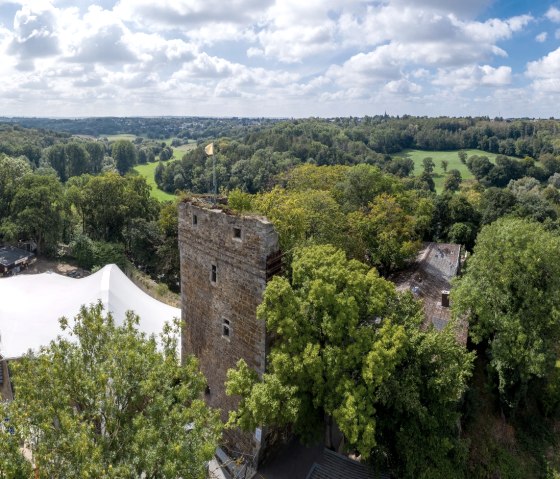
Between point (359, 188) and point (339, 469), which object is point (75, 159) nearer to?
point (359, 188)

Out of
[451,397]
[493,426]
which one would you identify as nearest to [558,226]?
[493,426]

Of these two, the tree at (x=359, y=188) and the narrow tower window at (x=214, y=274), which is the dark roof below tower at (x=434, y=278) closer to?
the tree at (x=359, y=188)

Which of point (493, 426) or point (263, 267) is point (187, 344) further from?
point (493, 426)

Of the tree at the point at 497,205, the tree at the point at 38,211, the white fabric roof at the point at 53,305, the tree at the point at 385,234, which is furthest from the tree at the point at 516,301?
the tree at the point at 38,211

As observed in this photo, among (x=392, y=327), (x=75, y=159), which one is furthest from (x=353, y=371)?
(x=75, y=159)

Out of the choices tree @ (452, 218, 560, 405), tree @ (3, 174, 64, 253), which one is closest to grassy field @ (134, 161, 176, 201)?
tree @ (3, 174, 64, 253)

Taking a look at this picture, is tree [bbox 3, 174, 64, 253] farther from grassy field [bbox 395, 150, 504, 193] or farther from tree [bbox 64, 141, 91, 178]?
grassy field [bbox 395, 150, 504, 193]
